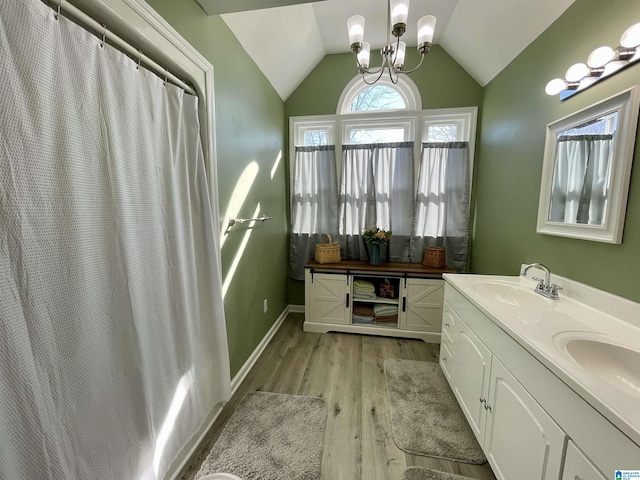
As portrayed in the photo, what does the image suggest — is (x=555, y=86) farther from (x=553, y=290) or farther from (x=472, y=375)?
(x=472, y=375)

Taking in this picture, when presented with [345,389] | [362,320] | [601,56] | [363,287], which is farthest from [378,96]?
[345,389]

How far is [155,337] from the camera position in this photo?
103 cm

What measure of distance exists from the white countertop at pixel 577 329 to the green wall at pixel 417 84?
2.00m

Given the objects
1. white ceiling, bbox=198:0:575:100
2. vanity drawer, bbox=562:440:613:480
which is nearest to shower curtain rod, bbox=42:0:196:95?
white ceiling, bbox=198:0:575:100

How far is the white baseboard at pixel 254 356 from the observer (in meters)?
1.78

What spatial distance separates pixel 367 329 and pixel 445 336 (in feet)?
2.86

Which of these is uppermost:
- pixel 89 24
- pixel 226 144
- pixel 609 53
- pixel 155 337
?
pixel 609 53

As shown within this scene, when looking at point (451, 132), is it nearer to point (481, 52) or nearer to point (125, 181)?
point (481, 52)

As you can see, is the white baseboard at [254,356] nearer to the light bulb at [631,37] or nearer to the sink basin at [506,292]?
the sink basin at [506,292]

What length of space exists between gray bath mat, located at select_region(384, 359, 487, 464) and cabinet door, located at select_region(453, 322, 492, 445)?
134 mm

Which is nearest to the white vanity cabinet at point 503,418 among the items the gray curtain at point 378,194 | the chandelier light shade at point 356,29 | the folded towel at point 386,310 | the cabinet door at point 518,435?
the cabinet door at point 518,435

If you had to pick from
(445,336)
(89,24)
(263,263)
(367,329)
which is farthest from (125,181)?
(367,329)

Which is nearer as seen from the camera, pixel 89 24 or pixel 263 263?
pixel 89 24

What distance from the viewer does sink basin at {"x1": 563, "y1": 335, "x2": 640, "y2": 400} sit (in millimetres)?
891
